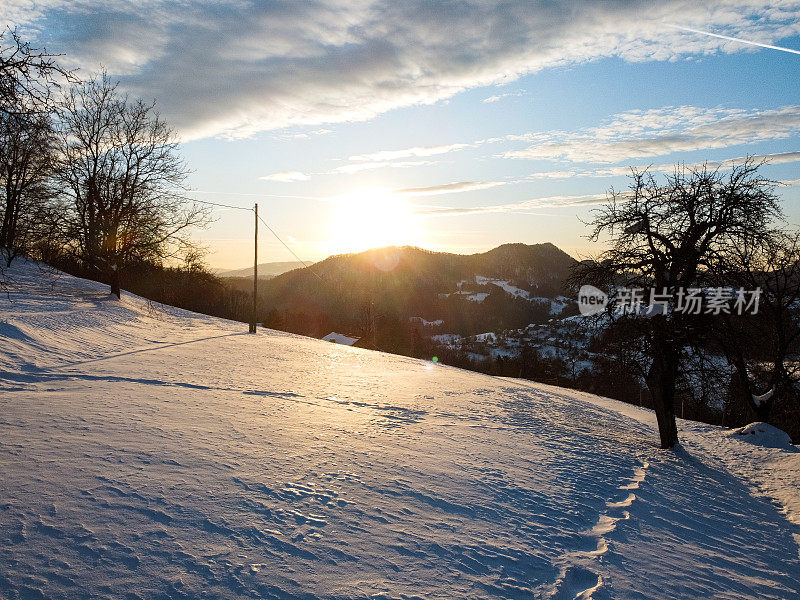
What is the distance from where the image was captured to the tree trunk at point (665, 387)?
1216cm

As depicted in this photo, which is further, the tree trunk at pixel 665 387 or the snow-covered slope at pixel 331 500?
the tree trunk at pixel 665 387

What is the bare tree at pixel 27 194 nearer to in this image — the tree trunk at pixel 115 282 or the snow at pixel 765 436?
the tree trunk at pixel 115 282

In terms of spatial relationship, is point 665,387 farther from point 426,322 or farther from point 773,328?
point 426,322

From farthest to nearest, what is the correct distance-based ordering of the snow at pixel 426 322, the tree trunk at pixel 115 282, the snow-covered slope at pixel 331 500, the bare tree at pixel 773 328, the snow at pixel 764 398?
the snow at pixel 426 322, the tree trunk at pixel 115 282, the snow at pixel 764 398, the bare tree at pixel 773 328, the snow-covered slope at pixel 331 500

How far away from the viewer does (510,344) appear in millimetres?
128875

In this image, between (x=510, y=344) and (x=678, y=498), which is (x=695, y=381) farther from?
(x=510, y=344)

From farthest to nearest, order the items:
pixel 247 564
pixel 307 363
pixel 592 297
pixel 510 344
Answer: pixel 510 344
pixel 307 363
pixel 592 297
pixel 247 564

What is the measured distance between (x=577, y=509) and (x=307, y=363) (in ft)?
40.6

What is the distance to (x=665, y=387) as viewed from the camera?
40.9 ft

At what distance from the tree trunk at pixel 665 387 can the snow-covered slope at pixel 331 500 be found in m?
0.54

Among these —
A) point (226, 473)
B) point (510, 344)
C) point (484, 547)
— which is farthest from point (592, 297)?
point (510, 344)

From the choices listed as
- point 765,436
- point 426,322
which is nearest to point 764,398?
point 765,436

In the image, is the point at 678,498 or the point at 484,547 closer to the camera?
the point at 484,547

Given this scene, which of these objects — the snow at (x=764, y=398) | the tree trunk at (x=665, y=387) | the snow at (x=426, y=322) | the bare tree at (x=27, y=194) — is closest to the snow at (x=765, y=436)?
the snow at (x=764, y=398)
